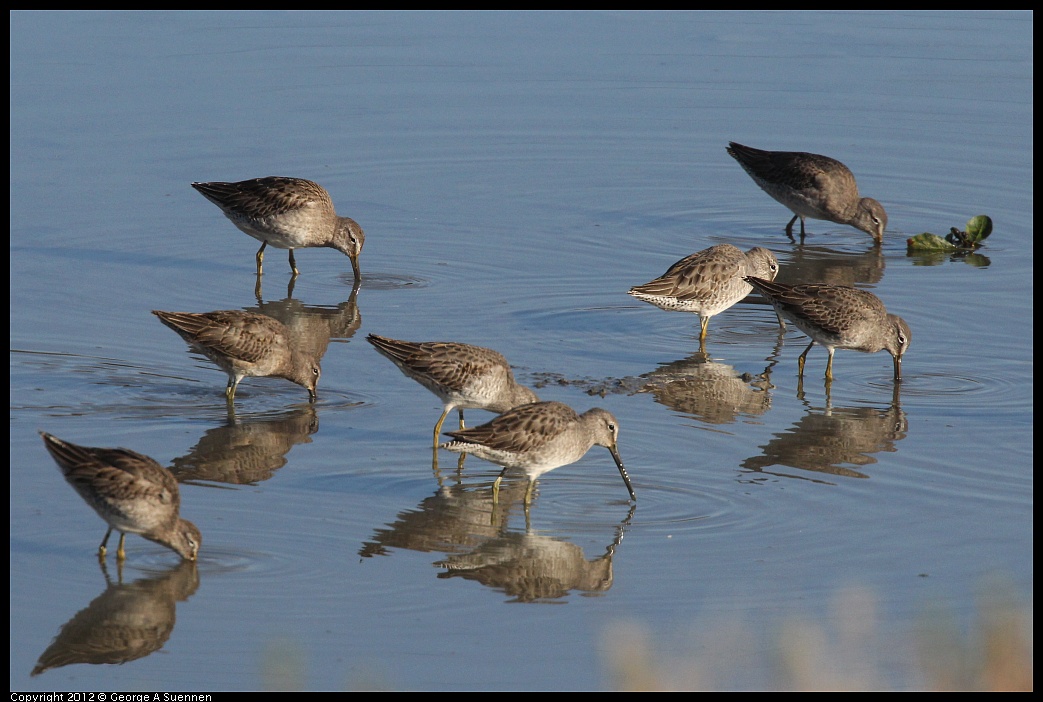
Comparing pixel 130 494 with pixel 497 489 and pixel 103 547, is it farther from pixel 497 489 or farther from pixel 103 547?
pixel 497 489

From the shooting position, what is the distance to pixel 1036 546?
8.64 m

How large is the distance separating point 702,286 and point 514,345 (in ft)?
5.34

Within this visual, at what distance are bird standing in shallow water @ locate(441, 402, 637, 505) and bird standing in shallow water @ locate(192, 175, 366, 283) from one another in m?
5.53

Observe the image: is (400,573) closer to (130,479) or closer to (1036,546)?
(130,479)

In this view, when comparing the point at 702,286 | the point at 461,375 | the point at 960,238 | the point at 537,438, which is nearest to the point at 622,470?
the point at 537,438

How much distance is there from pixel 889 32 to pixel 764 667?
17.4 metres

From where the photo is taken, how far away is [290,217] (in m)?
14.2

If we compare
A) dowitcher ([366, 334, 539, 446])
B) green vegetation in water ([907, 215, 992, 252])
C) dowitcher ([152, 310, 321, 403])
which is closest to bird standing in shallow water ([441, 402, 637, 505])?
dowitcher ([366, 334, 539, 446])

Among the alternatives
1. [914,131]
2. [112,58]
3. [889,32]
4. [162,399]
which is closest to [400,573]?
[162,399]

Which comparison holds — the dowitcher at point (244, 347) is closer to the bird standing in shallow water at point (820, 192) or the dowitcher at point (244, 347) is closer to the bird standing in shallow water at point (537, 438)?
the bird standing in shallow water at point (537, 438)

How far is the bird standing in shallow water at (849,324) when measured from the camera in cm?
1166

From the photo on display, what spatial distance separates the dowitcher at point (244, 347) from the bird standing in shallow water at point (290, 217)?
130 inches

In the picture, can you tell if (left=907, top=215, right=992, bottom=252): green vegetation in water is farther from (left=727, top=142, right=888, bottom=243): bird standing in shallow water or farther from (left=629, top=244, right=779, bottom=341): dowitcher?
(left=629, top=244, right=779, bottom=341): dowitcher

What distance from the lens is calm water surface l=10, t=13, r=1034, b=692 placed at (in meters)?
7.64
